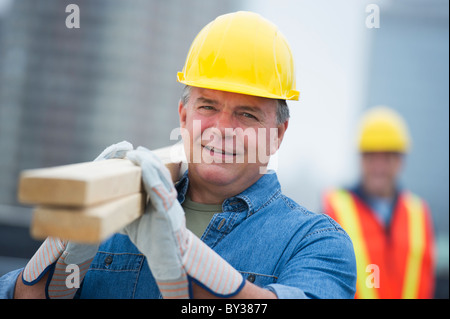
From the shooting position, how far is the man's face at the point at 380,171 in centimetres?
536

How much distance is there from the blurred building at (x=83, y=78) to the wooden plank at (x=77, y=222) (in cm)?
5225

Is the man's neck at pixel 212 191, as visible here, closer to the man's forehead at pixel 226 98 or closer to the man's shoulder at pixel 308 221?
the man's shoulder at pixel 308 221

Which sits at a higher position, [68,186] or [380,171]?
[68,186]

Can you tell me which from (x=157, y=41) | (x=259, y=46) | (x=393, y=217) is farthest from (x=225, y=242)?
(x=157, y=41)

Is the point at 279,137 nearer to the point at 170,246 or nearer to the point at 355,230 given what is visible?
the point at 170,246

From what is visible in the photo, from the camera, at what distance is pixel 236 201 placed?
212 cm

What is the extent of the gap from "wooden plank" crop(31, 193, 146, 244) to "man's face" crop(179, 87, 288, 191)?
2.68 ft

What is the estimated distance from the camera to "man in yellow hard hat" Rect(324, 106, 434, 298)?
477cm

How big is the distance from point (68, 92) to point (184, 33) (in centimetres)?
1435

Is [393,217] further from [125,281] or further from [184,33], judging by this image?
[184,33]

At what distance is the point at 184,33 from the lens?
186 ft

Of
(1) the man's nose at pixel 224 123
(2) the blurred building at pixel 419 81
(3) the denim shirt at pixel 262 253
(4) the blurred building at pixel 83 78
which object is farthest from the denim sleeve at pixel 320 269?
(4) the blurred building at pixel 83 78

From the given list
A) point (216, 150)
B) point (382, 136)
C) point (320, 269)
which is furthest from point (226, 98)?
point (382, 136)

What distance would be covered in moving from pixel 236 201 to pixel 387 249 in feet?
10.5
